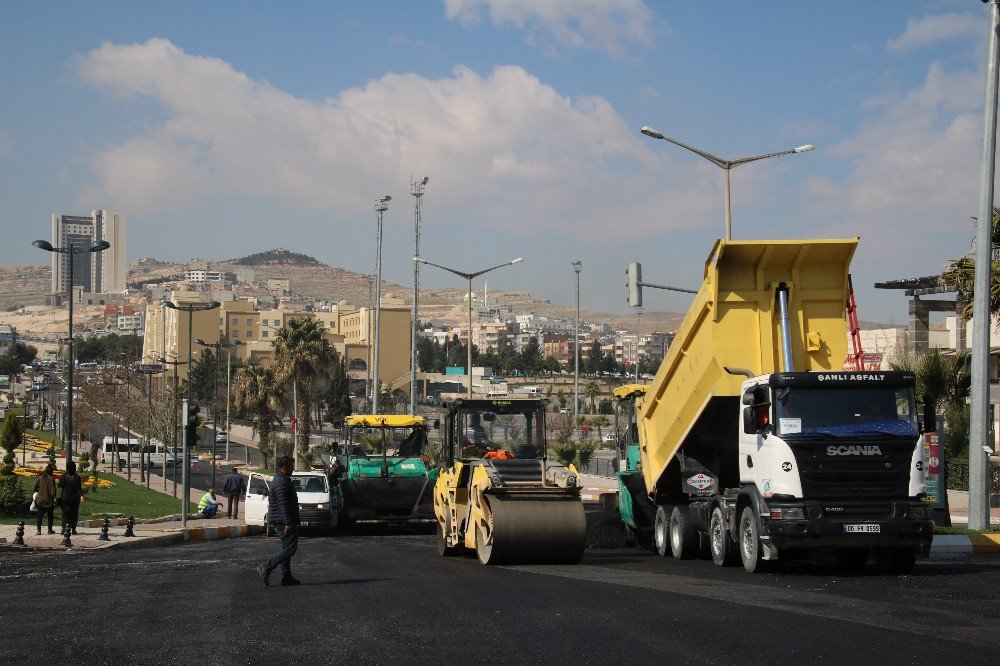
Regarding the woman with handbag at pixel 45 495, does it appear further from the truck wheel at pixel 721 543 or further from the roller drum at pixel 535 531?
the truck wheel at pixel 721 543

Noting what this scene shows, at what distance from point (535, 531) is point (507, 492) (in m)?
0.71

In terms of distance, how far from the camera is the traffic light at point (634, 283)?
99.3 ft

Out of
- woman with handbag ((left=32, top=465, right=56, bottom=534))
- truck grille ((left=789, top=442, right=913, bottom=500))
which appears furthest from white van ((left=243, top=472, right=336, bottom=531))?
truck grille ((left=789, top=442, right=913, bottom=500))

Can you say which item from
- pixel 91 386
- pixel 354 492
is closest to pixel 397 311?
pixel 91 386

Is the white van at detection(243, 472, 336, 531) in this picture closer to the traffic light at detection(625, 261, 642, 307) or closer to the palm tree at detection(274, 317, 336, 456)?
the traffic light at detection(625, 261, 642, 307)

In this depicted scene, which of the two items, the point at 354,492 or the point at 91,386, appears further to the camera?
the point at 91,386

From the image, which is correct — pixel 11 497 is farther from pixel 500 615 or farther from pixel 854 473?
pixel 854 473

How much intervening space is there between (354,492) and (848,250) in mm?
14537

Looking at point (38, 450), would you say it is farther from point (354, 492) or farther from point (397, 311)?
point (397, 311)

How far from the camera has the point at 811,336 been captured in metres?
16.4

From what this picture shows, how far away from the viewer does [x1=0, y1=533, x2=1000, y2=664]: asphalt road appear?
881cm

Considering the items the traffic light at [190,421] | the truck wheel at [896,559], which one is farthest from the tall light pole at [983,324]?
the traffic light at [190,421]

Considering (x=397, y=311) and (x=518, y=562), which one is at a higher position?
(x=397, y=311)

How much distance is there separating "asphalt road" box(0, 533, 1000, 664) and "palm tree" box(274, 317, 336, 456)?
49.3 meters
